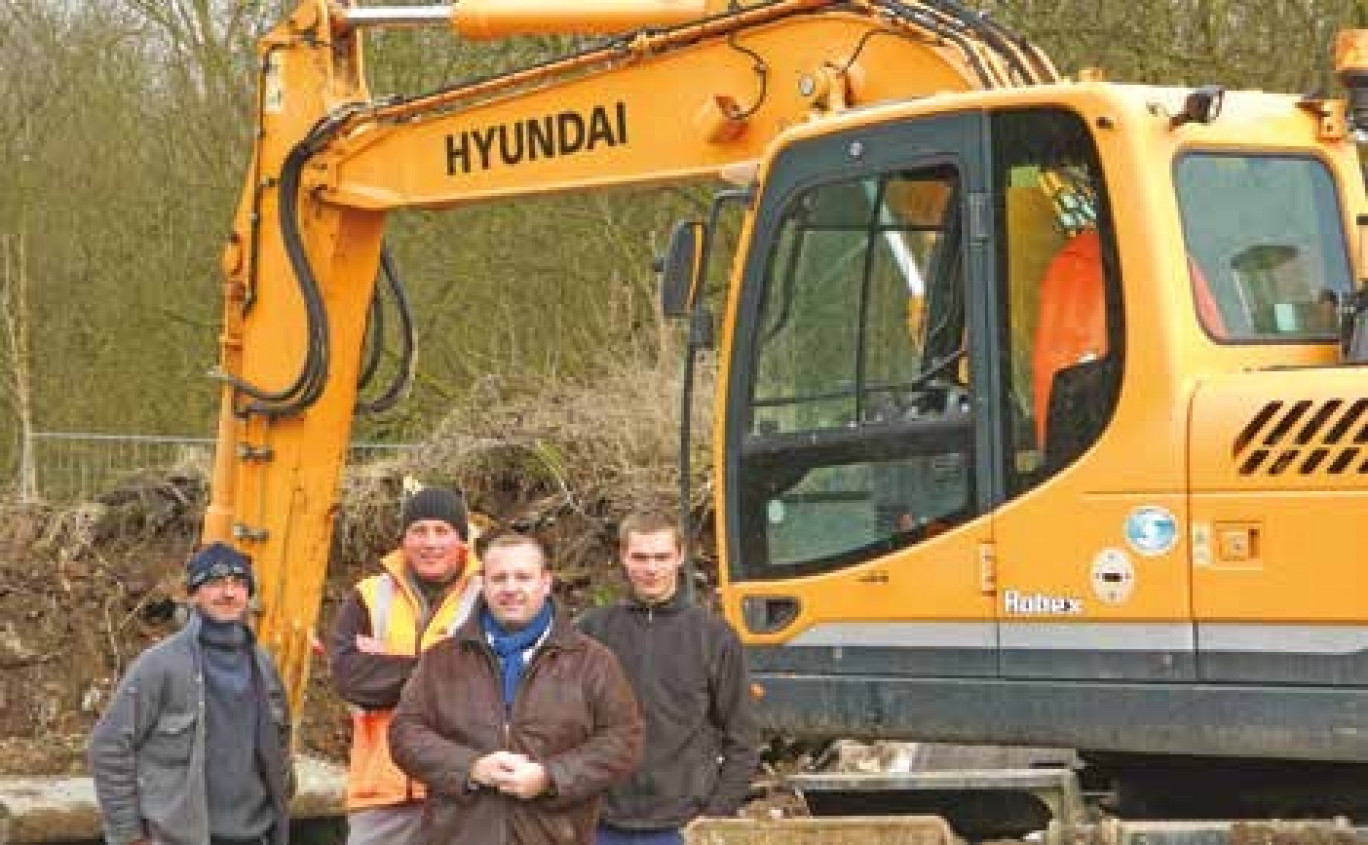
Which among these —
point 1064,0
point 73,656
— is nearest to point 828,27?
point 1064,0

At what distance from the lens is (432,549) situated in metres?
6.70

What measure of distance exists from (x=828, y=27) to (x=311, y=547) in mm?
3749

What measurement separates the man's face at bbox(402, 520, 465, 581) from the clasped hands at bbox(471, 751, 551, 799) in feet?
4.46

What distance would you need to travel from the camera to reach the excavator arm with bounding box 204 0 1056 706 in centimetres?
810

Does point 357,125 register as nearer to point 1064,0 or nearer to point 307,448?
point 307,448

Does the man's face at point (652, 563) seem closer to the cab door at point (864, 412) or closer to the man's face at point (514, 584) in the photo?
the man's face at point (514, 584)

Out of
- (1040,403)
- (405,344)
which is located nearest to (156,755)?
(1040,403)

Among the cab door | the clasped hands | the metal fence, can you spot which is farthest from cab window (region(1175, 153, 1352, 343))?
the metal fence

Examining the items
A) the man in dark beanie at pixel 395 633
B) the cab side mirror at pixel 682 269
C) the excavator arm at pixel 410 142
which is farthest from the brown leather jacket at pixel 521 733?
the excavator arm at pixel 410 142

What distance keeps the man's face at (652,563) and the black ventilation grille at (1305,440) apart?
4.89ft

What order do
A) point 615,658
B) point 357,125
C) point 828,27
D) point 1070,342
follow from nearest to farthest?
point 615,658, point 1070,342, point 828,27, point 357,125

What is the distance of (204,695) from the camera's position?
6633 mm

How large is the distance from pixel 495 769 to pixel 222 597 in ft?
5.10

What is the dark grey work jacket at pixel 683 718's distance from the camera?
591 centimetres
